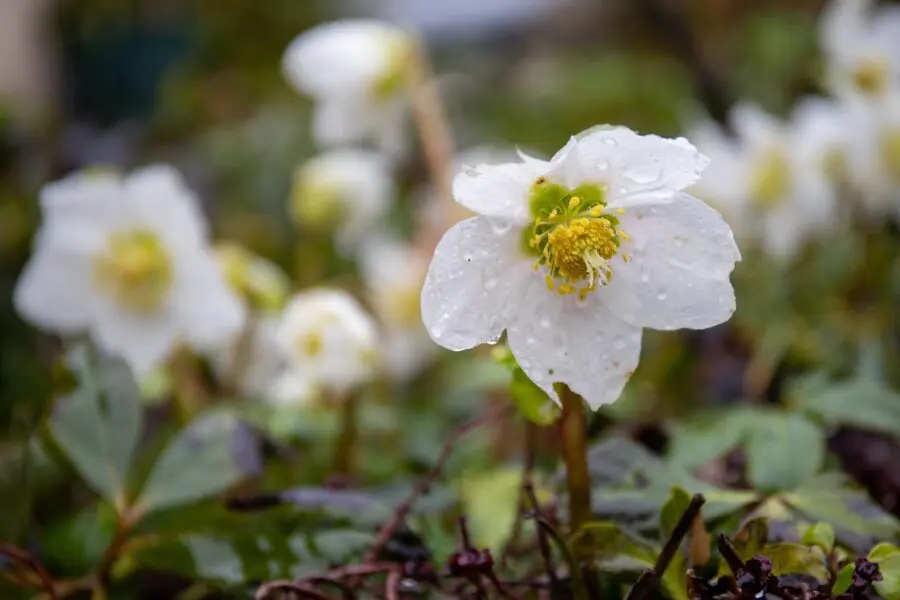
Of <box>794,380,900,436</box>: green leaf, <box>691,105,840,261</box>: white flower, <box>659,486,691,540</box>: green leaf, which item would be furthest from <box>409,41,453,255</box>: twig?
<box>659,486,691,540</box>: green leaf

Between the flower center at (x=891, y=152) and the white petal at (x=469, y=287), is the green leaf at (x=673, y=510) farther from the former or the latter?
the flower center at (x=891, y=152)

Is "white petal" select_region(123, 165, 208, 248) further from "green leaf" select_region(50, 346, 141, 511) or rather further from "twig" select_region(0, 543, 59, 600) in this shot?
"twig" select_region(0, 543, 59, 600)

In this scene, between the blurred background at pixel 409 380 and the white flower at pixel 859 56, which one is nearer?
the blurred background at pixel 409 380

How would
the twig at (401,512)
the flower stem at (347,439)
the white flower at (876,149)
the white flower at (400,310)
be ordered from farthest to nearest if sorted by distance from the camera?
the white flower at (400,310) < the white flower at (876,149) < the flower stem at (347,439) < the twig at (401,512)

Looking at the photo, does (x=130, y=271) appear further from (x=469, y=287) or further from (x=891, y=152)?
(x=891, y=152)

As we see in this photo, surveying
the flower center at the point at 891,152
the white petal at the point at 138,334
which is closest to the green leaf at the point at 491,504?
the white petal at the point at 138,334
